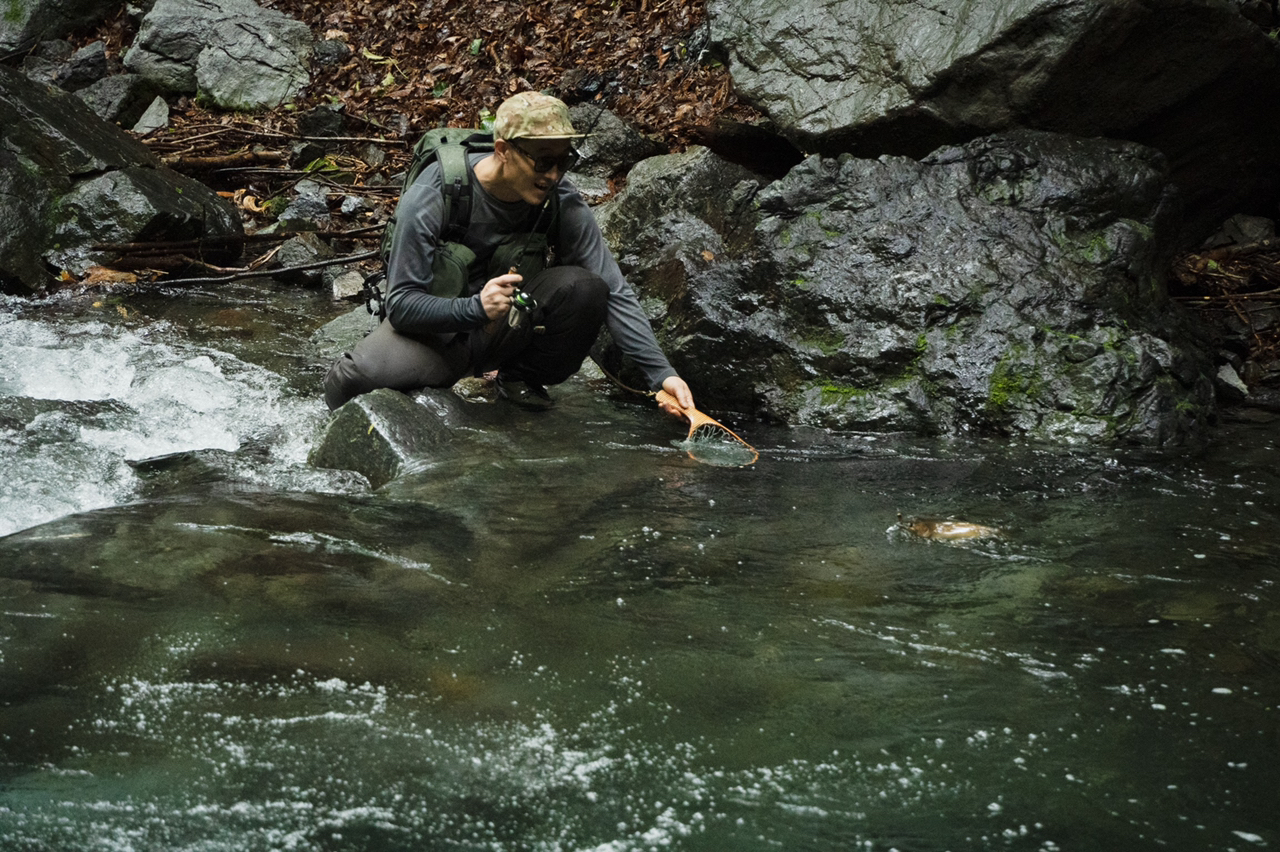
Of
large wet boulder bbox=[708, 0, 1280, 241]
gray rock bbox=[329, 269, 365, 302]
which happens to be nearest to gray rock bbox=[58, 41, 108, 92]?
gray rock bbox=[329, 269, 365, 302]

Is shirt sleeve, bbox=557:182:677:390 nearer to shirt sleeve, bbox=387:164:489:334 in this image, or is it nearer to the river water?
the river water

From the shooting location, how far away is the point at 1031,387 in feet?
17.3

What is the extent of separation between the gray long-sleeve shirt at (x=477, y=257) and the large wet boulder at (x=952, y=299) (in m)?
0.79

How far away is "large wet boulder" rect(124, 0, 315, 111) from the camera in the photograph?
11.7 metres

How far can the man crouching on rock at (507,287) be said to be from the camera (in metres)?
4.56

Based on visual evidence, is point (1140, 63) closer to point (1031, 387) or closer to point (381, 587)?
point (1031, 387)

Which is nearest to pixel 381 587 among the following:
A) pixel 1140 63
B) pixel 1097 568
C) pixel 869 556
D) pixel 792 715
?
pixel 792 715

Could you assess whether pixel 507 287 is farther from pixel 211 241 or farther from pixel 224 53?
pixel 224 53

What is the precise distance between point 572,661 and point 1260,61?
5.55m

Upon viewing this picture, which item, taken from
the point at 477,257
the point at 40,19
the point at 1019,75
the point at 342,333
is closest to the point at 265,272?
the point at 342,333

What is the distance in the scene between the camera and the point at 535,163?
A: 14.9ft

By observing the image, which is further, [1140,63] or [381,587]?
[1140,63]

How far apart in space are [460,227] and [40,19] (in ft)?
39.2

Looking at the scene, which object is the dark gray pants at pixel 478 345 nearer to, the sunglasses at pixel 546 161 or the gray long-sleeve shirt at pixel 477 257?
the gray long-sleeve shirt at pixel 477 257
